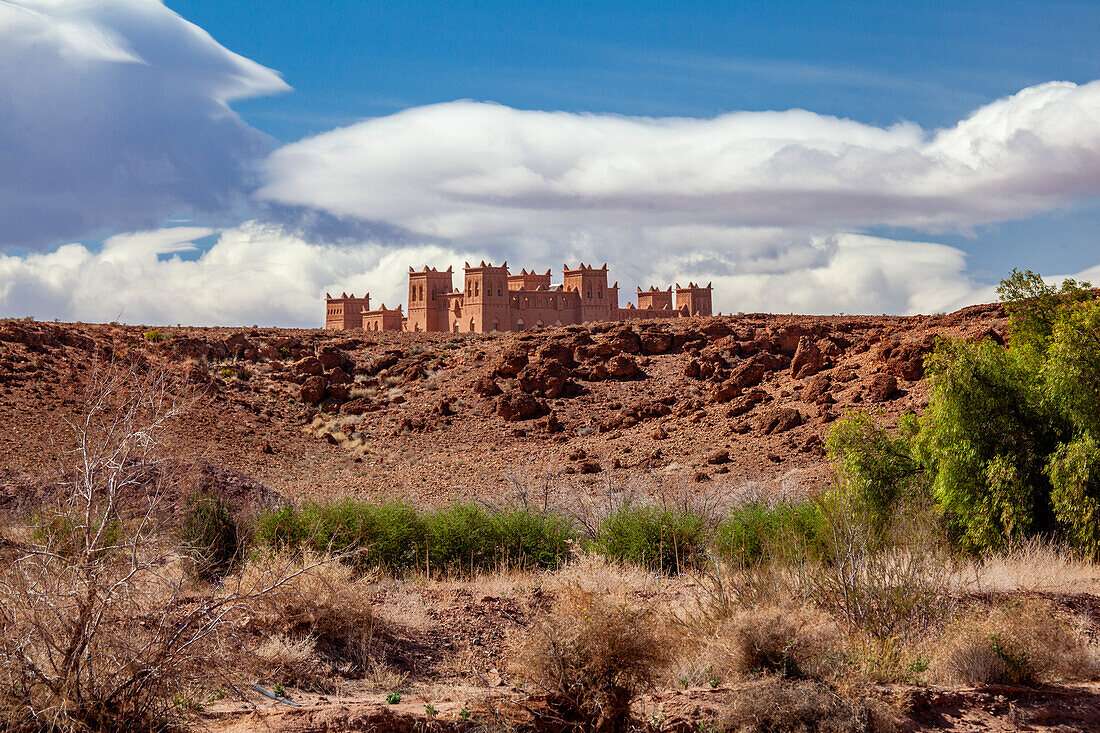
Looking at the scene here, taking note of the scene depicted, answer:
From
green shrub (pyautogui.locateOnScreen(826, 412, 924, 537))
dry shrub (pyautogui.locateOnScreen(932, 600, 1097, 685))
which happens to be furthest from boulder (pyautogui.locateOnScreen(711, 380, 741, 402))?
dry shrub (pyautogui.locateOnScreen(932, 600, 1097, 685))

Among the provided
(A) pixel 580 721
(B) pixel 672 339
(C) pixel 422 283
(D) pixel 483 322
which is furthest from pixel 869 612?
(C) pixel 422 283

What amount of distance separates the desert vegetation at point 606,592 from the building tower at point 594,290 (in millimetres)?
55676

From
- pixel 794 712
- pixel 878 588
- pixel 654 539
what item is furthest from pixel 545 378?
pixel 794 712

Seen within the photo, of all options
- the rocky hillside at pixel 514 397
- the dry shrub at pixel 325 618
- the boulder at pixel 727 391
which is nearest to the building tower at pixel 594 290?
the rocky hillside at pixel 514 397

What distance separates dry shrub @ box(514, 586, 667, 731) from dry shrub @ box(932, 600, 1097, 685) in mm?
3650

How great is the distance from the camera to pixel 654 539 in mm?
17969

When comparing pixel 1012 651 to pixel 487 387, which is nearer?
pixel 1012 651

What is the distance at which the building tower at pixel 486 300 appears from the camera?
230 ft

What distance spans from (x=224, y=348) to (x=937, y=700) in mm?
41903

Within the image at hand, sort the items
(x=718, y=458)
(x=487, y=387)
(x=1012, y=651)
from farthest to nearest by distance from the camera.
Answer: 1. (x=487, y=387)
2. (x=718, y=458)
3. (x=1012, y=651)

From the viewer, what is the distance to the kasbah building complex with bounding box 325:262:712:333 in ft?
233

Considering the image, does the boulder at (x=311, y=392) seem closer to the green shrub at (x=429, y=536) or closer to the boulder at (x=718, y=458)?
the boulder at (x=718, y=458)

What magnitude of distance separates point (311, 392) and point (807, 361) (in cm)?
2090

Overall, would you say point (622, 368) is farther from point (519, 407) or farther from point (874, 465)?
point (874, 465)
